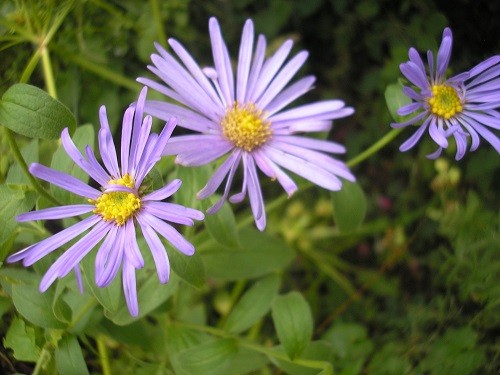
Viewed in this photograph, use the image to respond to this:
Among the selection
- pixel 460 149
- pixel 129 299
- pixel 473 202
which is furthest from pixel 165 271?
pixel 473 202

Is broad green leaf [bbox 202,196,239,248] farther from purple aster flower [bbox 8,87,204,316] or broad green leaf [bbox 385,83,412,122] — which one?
broad green leaf [bbox 385,83,412,122]

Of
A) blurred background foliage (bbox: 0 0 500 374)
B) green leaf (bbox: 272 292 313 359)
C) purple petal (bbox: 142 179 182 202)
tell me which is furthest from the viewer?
blurred background foliage (bbox: 0 0 500 374)

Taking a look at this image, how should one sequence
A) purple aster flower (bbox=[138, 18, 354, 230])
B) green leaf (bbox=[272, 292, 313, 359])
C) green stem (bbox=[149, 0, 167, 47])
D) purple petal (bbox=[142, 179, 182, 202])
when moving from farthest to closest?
green stem (bbox=[149, 0, 167, 47]), green leaf (bbox=[272, 292, 313, 359]), purple aster flower (bbox=[138, 18, 354, 230]), purple petal (bbox=[142, 179, 182, 202])

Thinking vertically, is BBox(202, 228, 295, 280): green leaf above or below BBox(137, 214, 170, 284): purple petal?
above

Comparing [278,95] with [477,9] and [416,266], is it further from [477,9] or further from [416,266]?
[416,266]

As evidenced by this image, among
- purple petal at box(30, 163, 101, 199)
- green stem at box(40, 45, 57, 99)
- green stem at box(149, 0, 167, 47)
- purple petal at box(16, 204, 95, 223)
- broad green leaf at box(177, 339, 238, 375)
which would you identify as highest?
green stem at box(149, 0, 167, 47)

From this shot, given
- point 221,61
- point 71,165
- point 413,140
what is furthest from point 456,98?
point 71,165

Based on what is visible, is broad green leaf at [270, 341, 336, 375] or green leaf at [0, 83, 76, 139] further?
broad green leaf at [270, 341, 336, 375]

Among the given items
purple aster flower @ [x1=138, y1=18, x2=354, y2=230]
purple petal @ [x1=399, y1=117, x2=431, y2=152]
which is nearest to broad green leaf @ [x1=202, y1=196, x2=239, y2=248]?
purple aster flower @ [x1=138, y1=18, x2=354, y2=230]
